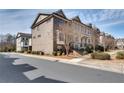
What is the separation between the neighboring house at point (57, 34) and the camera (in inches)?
374

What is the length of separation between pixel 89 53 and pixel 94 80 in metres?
3.37

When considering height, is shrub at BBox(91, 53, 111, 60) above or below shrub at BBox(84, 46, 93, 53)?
below

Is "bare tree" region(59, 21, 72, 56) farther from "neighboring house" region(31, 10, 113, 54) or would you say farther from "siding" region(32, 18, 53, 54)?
"siding" region(32, 18, 53, 54)

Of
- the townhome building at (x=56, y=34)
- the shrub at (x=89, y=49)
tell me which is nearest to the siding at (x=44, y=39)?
the townhome building at (x=56, y=34)

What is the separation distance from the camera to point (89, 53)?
872 centimetres

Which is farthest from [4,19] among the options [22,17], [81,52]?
[81,52]

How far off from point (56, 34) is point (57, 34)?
0.22 m

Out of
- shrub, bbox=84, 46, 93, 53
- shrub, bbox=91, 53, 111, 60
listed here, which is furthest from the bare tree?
shrub, bbox=91, 53, 111, 60

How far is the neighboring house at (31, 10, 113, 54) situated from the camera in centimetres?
951

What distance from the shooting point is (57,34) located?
12117mm

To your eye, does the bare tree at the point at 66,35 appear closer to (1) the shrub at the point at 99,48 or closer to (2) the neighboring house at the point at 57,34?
(2) the neighboring house at the point at 57,34

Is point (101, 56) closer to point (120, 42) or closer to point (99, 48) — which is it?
point (99, 48)
